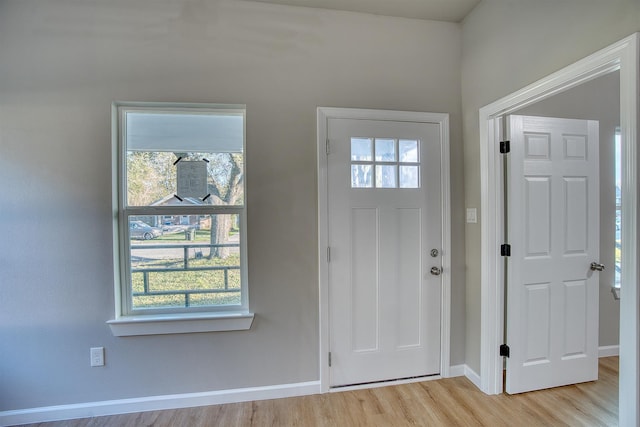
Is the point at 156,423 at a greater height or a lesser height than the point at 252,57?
lesser

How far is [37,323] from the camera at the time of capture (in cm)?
176

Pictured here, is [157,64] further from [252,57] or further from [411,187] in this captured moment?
[411,187]

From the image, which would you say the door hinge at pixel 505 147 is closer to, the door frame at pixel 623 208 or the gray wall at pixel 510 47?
the door frame at pixel 623 208

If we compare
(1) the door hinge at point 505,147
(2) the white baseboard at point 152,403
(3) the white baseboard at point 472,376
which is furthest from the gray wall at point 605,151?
(2) the white baseboard at point 152,403

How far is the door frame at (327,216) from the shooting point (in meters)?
1.97

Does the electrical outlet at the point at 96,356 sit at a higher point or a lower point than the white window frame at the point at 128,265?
lower

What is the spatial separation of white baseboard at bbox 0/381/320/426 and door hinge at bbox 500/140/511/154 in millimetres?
2133

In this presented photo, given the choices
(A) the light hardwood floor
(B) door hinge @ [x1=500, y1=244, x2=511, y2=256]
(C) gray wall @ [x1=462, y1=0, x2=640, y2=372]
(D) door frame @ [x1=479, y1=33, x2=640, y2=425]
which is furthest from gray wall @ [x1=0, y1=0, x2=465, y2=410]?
(B) door hinge @ [x1=500, y1=244, x2=511, y2=256]

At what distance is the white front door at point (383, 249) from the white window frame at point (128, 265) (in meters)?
Result: 0.71

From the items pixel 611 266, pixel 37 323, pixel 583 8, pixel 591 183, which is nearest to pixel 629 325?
pixel 591 183

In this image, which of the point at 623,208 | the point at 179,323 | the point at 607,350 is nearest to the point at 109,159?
the point at 179,323

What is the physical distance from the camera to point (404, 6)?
1.97m

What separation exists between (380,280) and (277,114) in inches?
56.8

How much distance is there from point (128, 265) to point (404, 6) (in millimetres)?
2689
